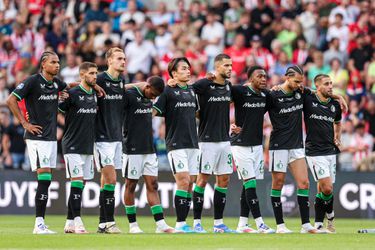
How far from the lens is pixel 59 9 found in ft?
120

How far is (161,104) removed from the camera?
66.5ft

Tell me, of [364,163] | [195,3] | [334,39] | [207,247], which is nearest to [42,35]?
[195,3]

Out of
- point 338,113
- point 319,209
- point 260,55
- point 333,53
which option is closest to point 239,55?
point 260,55

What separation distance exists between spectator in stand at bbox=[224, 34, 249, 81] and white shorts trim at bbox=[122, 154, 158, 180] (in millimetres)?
11447

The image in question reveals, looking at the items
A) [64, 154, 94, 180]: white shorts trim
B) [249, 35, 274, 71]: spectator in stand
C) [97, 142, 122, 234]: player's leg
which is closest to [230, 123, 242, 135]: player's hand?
[97, 142, 122, 234]: player's leg

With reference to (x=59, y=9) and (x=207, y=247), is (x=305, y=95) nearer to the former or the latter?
(x=207, y=247)

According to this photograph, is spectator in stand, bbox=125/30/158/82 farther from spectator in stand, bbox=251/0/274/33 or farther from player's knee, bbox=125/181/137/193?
player's knee, bbox=125/181/137/193

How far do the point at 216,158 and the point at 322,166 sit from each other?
1.98 meters

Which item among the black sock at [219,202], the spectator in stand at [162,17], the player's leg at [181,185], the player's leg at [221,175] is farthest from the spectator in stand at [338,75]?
the player's leg at [181,185]

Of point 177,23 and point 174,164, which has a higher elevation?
point 177,23

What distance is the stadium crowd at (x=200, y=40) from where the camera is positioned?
30.3 meters

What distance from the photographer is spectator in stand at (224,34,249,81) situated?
31.7 meters

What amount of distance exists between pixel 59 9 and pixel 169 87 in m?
16.9

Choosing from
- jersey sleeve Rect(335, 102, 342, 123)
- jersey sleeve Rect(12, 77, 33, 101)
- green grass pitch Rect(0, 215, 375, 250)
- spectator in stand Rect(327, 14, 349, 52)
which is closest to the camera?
green grass pitch Rect(0, 215, 375, 250)
